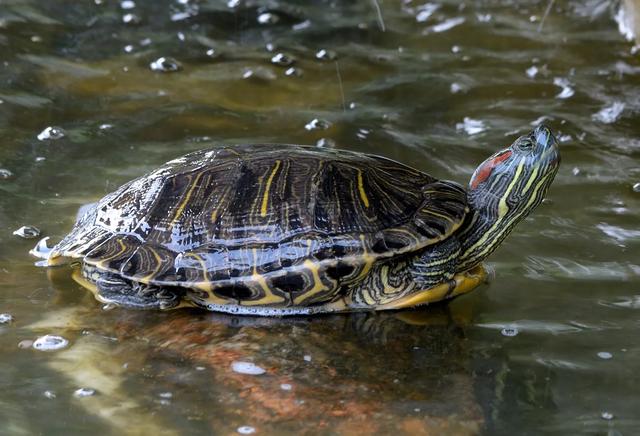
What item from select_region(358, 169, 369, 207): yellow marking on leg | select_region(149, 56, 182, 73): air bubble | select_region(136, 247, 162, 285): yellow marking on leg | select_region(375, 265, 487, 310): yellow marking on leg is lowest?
select_region(375, 265, 487, 310): yellow marking on leg

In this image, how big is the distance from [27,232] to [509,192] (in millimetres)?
2687

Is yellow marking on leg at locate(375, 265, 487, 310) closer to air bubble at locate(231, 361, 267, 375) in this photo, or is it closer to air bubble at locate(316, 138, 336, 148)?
air bubble at locate(231, 361, 267, 375)

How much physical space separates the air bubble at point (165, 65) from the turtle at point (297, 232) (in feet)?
10.2

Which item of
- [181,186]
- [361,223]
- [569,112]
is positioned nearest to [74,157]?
[181,186]

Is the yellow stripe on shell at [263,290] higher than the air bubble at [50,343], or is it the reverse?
the yellow stripe on shell at [263,290]

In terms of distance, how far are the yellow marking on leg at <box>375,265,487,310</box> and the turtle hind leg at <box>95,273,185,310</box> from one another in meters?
1.03

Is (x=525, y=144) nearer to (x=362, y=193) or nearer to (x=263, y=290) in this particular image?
(x=362, y=193)

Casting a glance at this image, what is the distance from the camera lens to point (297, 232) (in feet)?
13.0

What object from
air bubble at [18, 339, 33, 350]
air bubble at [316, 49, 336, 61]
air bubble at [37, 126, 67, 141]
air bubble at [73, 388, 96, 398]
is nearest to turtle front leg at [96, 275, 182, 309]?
air bubble at [18, 339, 33, 350]

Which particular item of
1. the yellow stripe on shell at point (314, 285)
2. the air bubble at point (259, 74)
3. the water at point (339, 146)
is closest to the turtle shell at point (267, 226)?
the yellow stripe on shell at point (314, 285)

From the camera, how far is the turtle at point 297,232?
3945mm

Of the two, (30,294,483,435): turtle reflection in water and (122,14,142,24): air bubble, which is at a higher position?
(122,14,142,24): air bubble

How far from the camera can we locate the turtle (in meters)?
3.95

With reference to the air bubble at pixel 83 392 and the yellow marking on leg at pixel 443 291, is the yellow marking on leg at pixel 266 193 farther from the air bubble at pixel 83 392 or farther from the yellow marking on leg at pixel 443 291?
the air bubble at pixel 83 392
